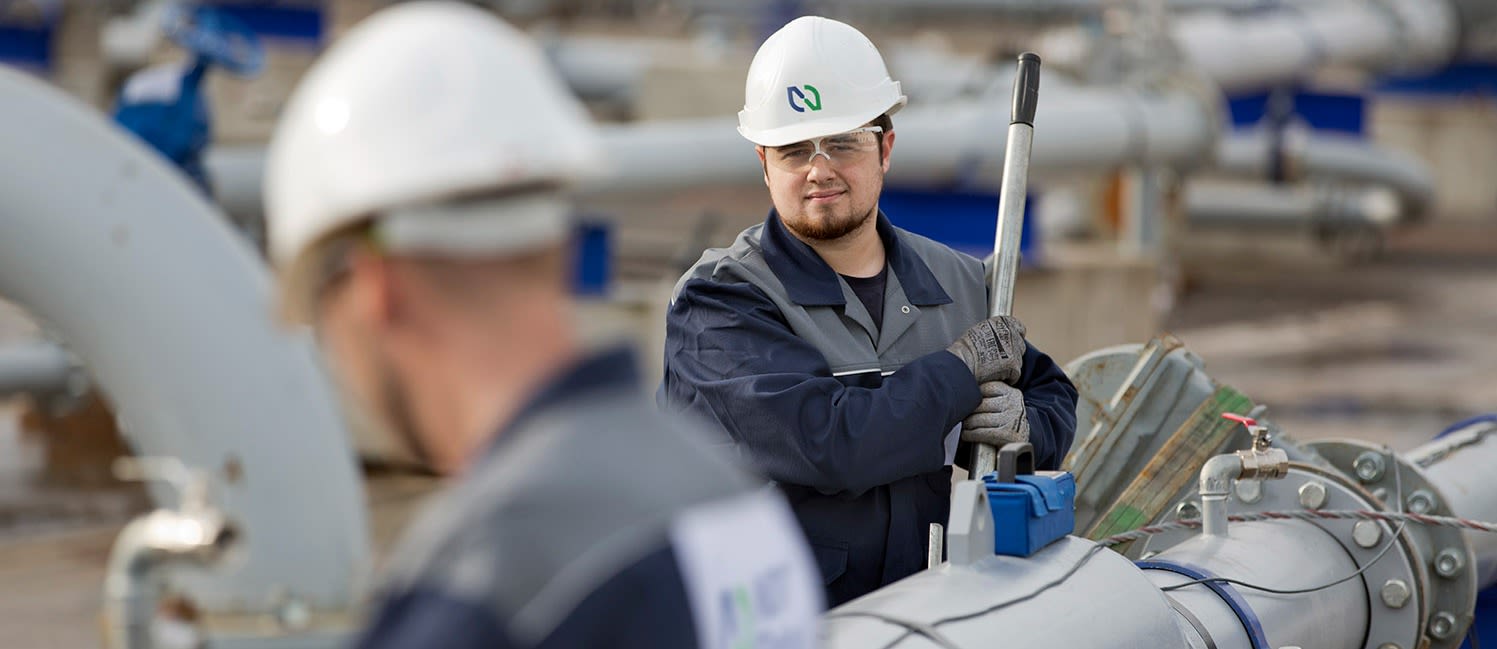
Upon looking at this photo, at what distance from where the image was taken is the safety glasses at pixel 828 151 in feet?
9.52

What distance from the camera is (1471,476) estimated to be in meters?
3.68

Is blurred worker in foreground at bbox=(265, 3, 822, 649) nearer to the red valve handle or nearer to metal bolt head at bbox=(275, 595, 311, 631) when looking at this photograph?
the red valve handle

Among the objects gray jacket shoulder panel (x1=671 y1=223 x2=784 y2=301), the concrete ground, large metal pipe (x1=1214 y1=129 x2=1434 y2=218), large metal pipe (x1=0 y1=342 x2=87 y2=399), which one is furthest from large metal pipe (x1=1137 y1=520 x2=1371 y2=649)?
large metal pipe (x1=1214 y1=129 x2=1434 y2=218)

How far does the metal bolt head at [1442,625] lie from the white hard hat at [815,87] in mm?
1296

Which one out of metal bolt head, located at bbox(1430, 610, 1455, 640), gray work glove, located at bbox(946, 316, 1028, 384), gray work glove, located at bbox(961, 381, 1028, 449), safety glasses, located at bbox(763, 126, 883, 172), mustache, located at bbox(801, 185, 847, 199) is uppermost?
safety glasses, located at bbox(763, 126, 883, 172)

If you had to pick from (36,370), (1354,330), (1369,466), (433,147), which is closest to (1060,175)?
(1354,330)

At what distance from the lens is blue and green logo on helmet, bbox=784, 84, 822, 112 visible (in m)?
2.92

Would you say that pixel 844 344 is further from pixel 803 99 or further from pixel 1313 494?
pixel 1313 494

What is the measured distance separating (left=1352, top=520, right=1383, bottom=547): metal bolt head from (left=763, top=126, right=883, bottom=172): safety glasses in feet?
3.36

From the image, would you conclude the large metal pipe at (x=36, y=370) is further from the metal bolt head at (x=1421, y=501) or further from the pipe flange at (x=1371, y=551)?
the metal bolt head at (x=1421, y=501)

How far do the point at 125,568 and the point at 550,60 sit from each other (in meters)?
11.9

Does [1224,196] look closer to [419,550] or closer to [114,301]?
[114,301]

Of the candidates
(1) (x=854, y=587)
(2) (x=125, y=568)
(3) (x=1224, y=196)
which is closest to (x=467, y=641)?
(2) (x=125, y=568)

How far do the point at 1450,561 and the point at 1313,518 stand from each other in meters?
0.27
